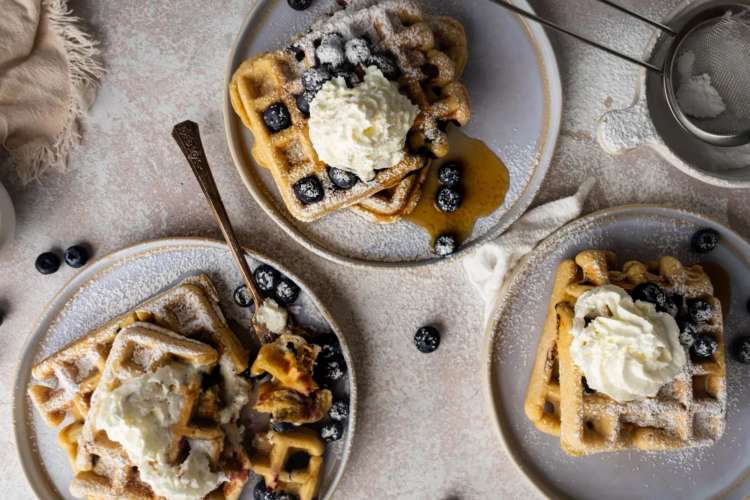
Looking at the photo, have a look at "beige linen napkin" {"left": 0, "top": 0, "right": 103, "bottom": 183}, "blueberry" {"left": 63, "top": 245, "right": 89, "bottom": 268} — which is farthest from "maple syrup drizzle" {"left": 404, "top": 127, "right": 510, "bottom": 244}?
"beige linen napkin" {"left": 0, "top": 0, "right": 103, "bottom": 183}

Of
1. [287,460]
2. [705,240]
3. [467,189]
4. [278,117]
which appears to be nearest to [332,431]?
[287,460]

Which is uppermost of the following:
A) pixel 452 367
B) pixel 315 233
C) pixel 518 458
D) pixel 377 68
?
pixel 377 68

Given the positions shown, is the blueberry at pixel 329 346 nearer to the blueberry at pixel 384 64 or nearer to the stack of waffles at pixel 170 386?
the stack of waffles at pixel 170 386

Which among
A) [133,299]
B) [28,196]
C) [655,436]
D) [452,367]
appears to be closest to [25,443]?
[133,299]

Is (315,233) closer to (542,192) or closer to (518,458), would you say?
(542,192)

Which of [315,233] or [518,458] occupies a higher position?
[315,233]

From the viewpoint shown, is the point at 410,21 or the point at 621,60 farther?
the point at 621,60

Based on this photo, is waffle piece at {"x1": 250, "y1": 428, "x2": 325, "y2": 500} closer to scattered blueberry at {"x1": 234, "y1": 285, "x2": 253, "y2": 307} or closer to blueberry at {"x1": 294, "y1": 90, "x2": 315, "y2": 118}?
scattered blueberry at {"x1": 234, "y1": 285, "x2": 253, "y2": 307}
